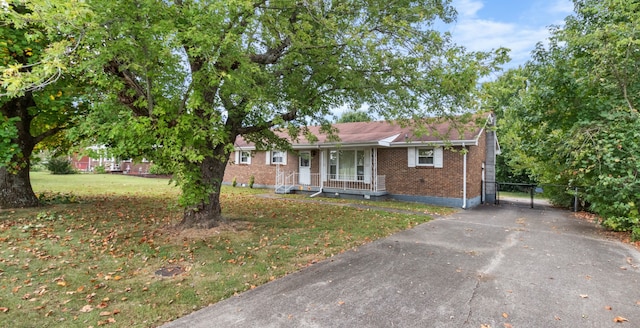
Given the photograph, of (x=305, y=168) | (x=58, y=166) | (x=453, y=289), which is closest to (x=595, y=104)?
(x=453, y=289)

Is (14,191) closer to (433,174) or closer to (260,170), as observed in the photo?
(260,170)

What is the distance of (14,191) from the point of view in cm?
930

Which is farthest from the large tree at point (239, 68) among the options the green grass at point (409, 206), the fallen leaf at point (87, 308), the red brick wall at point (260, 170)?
the red brick wall at point (260, 170)

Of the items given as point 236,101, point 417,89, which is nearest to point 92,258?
point 236,101

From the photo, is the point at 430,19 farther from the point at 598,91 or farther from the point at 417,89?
Answer: the point at 598,91

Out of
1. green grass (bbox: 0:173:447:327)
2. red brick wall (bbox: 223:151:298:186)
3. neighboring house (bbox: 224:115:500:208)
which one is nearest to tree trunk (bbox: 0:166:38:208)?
green grass (bbox: 0:173:447:327)

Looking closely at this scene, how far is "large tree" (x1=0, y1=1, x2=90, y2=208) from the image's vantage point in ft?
14.2

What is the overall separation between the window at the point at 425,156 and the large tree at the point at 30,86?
12.7 metres

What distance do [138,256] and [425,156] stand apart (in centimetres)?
1182

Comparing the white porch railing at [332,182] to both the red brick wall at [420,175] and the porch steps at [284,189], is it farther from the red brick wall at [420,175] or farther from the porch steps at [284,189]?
the red brick wall at [420,175]

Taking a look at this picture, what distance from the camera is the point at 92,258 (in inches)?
223

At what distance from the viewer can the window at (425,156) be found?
45.9ft

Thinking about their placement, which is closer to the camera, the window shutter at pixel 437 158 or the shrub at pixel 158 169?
the shrub at pixel 158 169

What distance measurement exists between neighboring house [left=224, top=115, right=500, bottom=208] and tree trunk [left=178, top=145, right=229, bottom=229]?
4.32m
